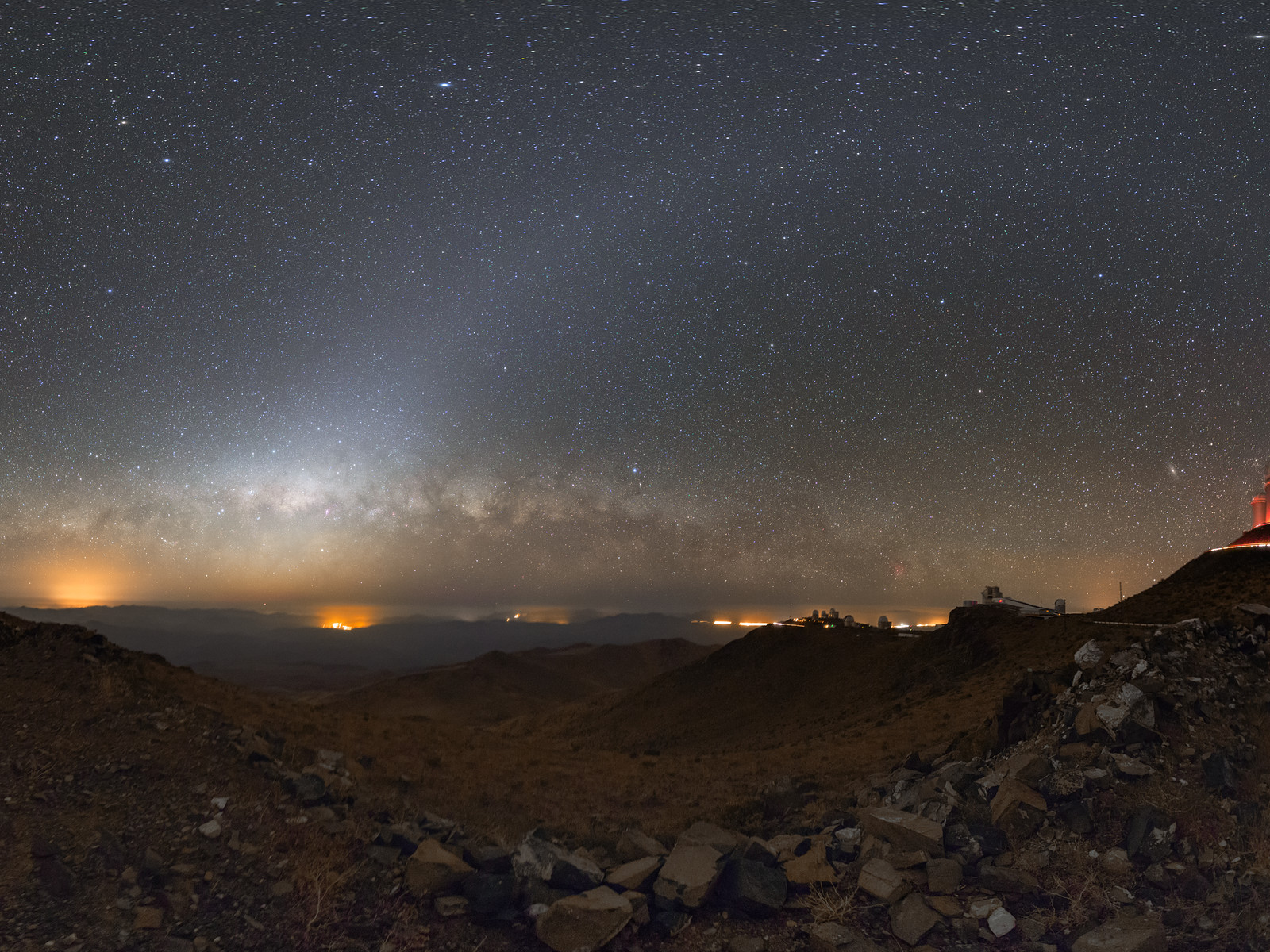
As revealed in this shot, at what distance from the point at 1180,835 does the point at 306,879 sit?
1260 centimetres

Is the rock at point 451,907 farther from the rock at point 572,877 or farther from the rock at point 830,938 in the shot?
the rock at point 830,938

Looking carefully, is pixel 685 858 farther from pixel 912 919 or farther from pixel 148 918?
pixel 148 918

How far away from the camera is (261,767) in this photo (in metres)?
13.6

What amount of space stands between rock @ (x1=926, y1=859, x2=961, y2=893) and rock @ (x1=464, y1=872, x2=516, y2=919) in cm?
579

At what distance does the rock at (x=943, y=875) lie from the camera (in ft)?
31.9

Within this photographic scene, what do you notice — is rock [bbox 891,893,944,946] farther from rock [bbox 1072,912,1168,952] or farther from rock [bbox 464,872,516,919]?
rock [bbox 464,872,516,919]

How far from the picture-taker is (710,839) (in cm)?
1167

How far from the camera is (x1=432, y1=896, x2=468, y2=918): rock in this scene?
9.84 m

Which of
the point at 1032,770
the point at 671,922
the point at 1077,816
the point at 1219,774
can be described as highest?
the point at 1219,774

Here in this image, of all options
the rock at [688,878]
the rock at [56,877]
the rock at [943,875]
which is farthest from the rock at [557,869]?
the rock at [56,877]

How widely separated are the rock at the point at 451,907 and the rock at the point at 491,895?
0.29ft

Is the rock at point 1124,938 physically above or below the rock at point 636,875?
above

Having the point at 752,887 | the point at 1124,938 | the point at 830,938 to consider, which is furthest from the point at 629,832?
the point at 1124,938

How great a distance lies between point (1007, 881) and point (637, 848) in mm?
5531
